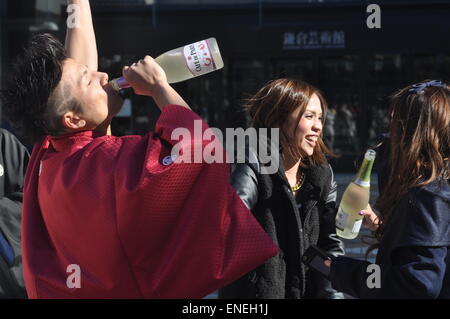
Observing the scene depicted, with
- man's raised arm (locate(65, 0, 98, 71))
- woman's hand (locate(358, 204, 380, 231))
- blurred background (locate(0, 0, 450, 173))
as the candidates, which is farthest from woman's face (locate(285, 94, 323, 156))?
blurred background (locate(0, 0, 450, 173))

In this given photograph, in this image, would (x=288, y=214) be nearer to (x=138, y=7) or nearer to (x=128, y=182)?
(x=128, y=182)

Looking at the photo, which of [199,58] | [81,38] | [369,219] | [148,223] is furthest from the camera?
[369,219]

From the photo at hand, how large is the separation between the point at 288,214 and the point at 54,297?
1.07 metres

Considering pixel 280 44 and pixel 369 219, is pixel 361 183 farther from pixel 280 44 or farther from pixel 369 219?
pixel 280 44

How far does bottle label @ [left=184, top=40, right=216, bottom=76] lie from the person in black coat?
475 mm

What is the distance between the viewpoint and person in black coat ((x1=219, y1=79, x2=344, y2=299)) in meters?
2.44

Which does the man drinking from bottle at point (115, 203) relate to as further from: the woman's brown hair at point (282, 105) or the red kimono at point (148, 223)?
the woman's brown hair at point (282, 105)

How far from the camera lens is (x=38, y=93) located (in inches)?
65.7

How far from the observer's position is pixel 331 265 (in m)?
1.92

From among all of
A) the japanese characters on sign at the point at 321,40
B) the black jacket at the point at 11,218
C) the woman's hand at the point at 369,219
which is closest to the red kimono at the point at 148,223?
the black jacket at the point at 11,218

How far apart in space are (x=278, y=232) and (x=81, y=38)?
1.06 m

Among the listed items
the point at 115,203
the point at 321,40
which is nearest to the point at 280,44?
the point at 321,40

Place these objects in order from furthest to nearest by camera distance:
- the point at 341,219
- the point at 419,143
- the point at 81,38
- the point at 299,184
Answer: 1. the point at 341,219
2. the point at 299,184
3. the point at 81,38
4. the point at 419,143
